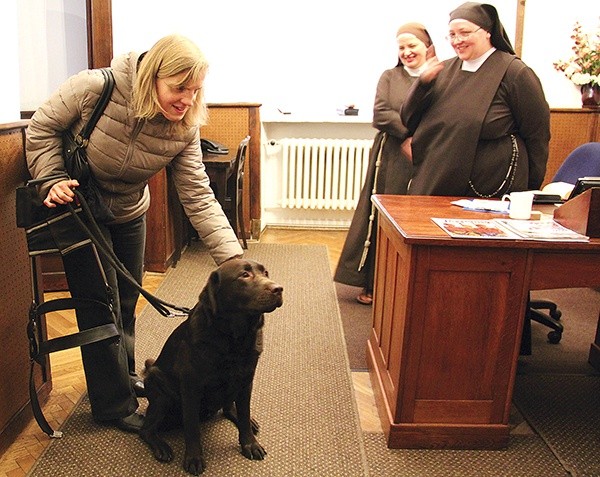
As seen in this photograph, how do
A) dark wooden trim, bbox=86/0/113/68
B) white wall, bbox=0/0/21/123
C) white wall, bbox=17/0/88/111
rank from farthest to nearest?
white wall, bbox=17/0/88/111
dark wooden trim, bbox=86/0/113/68
white wall, bbox=0/0/21/123

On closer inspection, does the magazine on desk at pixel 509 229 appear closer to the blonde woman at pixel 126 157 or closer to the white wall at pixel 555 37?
the blonde woman at pixel 126 157

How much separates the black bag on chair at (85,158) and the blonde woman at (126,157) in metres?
0.02

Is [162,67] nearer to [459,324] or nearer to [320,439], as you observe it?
Result: [459,324]

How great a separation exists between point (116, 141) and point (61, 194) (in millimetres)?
236

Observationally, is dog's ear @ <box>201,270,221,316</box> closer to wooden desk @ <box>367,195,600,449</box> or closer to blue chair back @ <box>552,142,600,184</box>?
wooden desk @ <box>367,195,600,449</box>

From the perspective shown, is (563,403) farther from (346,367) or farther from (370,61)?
(370,61)

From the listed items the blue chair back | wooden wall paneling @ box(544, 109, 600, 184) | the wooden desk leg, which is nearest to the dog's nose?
the wooden desk leg

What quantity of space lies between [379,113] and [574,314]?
161cm

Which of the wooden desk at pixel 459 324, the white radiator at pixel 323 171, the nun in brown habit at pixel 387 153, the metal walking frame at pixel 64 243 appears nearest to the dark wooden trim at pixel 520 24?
the white radiator at pixel 323 171

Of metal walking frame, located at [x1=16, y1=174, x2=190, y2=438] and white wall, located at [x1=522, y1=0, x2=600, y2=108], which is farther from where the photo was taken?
white wall, located at [x1=522, y1=0, x2=600, y2=108]

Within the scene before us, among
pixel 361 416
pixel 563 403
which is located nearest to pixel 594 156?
pixel 563 403

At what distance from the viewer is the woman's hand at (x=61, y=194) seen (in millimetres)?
1757

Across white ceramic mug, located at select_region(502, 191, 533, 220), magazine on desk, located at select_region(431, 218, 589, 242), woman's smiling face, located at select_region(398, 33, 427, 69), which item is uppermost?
woman's smiling face, located at select_region(398, 33, 427, 69)

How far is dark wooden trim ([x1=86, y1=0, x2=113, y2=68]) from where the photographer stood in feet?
12.7
